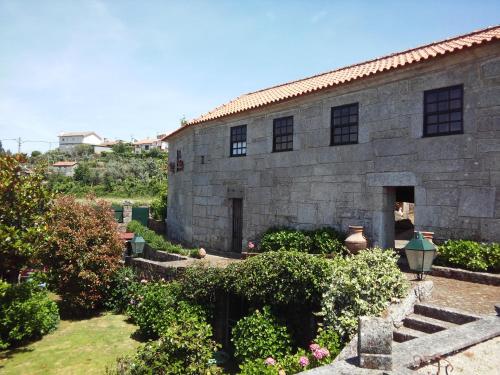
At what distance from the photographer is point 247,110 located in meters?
14.9

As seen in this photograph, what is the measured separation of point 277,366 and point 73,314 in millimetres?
8997

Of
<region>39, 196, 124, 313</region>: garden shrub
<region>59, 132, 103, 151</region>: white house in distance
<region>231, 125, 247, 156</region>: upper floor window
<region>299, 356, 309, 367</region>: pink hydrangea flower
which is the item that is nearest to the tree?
<region>39, 196, 124, 313</region>: garden shrub

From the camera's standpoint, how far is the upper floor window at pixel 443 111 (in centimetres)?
956

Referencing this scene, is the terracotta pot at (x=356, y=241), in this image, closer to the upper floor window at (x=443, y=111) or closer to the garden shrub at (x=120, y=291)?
the upper floor window at (x=443, y=111)

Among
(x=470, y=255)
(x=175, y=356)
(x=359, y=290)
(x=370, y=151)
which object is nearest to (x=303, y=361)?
(x=359, y=290)

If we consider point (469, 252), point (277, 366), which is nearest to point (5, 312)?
point (277, 366)

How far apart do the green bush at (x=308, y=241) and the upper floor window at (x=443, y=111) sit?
3978 mm

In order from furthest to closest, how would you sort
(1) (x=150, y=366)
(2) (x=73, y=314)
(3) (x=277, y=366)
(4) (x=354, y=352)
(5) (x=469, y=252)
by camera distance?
1. (2) (x=73, y=314)
2. (5) (x=469, y=252)
3. (1) (x=150, y=366)
4. (3) (x=277, y=366)
5. (4) (x=354, y=352)

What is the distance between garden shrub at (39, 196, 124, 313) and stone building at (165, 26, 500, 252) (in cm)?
540

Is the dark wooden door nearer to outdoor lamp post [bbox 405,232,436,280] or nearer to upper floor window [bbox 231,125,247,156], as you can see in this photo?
upper floor window [bbox 231,125,247,156]

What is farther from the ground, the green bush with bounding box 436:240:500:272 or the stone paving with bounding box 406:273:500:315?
the green bush with bounding box 436:240:500:272

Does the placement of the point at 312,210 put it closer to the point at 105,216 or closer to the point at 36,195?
the point at 105,216

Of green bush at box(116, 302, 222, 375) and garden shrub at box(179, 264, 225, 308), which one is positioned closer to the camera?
green bush at box(116, 302, 222, 375)

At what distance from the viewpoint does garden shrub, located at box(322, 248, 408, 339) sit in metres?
6.50
